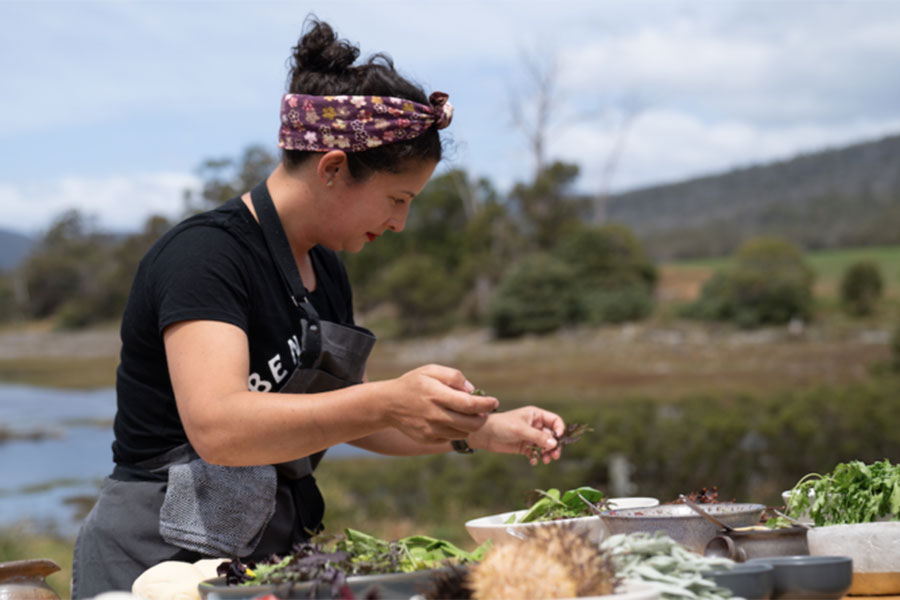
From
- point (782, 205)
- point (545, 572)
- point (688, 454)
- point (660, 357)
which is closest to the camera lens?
point (545, 572)

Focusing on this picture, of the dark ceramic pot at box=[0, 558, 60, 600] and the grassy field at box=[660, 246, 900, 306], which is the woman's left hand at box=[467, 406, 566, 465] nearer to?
the dark ceramic pot at box=[0, 558, 60, 600]

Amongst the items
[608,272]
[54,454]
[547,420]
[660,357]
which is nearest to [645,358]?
[660,357]

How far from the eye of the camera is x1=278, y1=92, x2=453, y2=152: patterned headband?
7.61 ft

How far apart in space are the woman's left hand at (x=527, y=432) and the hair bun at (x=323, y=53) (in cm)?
99

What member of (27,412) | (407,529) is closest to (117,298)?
(27,412)

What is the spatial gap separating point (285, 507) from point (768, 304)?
41.8 meters

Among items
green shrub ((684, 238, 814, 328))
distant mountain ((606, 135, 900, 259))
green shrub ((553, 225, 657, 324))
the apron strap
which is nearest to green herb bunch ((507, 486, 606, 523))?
the apron strap

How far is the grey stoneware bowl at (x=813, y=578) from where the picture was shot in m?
1.57

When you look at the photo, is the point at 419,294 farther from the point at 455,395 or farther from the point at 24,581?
the point at 455,395

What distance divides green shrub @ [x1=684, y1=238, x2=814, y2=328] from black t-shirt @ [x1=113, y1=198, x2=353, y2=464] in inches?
1619

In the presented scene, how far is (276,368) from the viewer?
2375 millimetres

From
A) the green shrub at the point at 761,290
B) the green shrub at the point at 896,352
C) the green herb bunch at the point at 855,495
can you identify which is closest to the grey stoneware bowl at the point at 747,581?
the green herb bunch at the point at 855,495

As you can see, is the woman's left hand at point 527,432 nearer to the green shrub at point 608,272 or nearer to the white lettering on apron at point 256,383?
the white lettering on apron at point 256,383

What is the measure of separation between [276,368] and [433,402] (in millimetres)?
702
